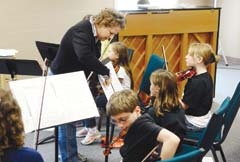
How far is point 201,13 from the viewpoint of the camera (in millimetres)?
4883

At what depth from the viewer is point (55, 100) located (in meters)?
2.42

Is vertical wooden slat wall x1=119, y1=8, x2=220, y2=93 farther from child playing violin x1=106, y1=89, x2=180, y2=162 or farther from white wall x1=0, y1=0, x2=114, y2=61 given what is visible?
child playing violin x1=106, y1=89, x2=180, y2=162

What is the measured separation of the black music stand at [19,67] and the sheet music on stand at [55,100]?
0.60 metres

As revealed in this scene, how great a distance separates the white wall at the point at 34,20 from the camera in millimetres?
4531

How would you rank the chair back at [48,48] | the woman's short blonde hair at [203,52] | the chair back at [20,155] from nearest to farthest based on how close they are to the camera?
the chair back at [20,155]
the woman's short blonde hair at [203,52]
the chair back at [48,48]

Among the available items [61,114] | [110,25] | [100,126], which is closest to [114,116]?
[61,114]

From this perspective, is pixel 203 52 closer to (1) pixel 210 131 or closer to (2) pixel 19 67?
(1) pixel 210 131

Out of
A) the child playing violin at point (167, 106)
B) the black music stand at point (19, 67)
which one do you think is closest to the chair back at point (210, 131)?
the child playing violin at point (167, 106)

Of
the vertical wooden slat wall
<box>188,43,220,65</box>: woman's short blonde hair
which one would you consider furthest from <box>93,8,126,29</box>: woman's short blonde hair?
the vertical wooden slat wall

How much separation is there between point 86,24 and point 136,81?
6.20 ft

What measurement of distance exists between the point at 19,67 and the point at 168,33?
2.21 meters

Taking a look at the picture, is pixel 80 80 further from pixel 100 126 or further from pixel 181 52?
pixel 181 52

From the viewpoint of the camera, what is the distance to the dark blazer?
2900mm

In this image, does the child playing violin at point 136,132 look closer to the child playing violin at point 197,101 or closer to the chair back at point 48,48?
the child playing violin at point 197,101
